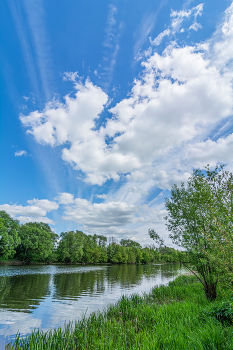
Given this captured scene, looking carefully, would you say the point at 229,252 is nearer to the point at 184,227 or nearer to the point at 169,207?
the point at 184,227

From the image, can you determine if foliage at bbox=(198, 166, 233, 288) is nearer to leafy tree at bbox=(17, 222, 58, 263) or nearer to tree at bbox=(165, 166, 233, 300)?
tree at bbox=(165, 166, 233, 300)

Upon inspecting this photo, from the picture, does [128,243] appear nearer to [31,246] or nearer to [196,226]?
[31,246]

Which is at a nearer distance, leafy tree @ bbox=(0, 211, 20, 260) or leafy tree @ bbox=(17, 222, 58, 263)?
leafy tree @ bbox=(0, 211, 20, 260)

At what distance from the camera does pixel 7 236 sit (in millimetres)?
60625

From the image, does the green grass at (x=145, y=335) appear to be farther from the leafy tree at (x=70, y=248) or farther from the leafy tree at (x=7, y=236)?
the leafy tree at (x=70, y=248)

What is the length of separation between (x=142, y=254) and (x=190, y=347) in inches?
5164

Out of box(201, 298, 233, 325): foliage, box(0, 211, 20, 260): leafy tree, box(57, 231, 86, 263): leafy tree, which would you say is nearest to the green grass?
box(201, 298, 233, 325): foliage

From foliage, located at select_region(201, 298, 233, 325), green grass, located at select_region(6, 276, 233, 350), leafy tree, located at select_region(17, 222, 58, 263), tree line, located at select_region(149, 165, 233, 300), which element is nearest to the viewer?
green grass, located at select_region(6, 276, 233, 350)

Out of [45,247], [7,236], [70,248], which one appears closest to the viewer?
[7,236]

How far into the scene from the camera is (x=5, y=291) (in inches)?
849

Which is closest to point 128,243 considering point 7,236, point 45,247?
Answer: point 45,247

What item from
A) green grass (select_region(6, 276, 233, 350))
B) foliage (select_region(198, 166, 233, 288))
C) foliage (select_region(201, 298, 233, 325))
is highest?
foliage (select_region(198, 166, 233, 288))

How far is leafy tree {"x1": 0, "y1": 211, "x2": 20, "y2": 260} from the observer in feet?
198

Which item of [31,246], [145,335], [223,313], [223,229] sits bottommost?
[145,335]
